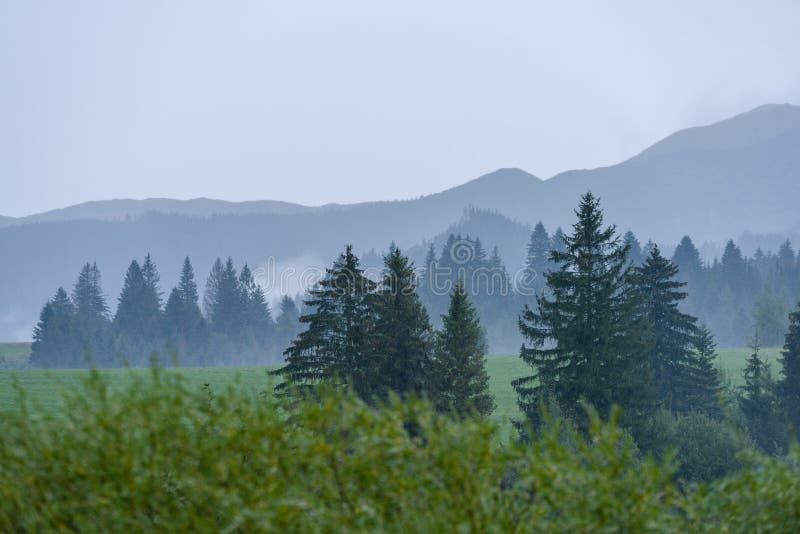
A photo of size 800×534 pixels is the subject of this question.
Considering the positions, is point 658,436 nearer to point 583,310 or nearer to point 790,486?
point 583,310

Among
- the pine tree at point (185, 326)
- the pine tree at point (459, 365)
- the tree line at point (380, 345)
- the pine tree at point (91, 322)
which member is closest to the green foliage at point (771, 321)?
the pine tree at point (459, 365)

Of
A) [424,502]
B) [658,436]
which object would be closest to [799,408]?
[658,436]

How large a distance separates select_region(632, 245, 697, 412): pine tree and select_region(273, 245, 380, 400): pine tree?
642 inches

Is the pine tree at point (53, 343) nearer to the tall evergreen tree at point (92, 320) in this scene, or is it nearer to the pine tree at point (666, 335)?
the tall evergreen tree at point (92, 320)

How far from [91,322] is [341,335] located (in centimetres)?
8641

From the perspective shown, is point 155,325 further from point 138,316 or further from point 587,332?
point 587,332

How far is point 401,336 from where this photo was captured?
115 ft

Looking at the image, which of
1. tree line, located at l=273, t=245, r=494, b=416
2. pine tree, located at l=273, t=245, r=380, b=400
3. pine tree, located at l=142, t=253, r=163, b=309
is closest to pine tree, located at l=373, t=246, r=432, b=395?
tree line, located at l=273, t=245, r=494, b=416

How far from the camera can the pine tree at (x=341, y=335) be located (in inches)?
1347

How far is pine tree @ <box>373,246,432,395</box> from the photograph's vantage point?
3447cm

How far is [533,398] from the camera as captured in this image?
37.2 metres

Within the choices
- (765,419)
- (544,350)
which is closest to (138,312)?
(544,350)

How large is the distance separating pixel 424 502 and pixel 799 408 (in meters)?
41.0

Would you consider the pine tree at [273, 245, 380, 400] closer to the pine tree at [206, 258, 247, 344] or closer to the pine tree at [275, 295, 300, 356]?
the pine tree at [275, 295, 300, 356]
